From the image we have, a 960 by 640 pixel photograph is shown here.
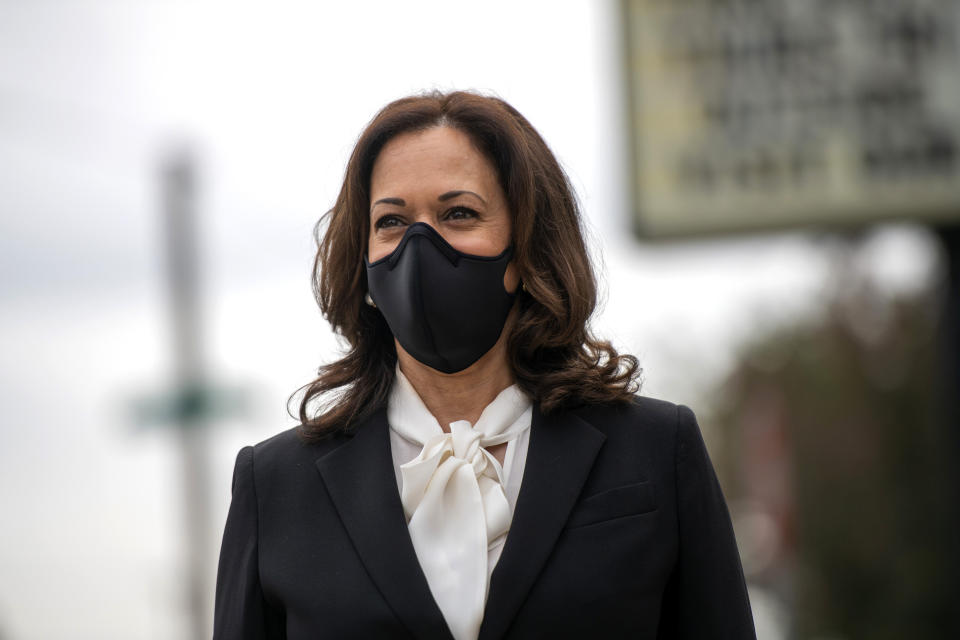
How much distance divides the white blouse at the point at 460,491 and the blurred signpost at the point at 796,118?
682cm

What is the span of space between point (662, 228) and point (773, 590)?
11.0 m

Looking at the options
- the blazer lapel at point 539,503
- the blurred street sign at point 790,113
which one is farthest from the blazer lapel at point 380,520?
the blurred street sign at point 790,113

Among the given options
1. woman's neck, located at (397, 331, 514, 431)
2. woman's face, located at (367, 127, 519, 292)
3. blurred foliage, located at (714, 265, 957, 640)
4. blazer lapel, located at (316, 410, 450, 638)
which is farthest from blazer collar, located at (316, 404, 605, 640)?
blurred foliage, located at (714, 265, 957, 640)

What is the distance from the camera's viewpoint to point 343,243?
2.88 m

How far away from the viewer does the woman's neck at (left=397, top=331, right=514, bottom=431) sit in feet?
9.17

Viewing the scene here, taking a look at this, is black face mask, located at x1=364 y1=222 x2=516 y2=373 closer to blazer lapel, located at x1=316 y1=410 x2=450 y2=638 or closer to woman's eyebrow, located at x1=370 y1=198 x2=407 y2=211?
woman's eyebrow, located at x1=370 y1=198 x2=407 y2=211

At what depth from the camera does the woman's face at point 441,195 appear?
269 centimetres

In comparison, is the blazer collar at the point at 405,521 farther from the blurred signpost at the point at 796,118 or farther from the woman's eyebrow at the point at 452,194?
the blurred signpost at the point at 796,118

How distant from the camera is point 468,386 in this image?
2797 millimetres

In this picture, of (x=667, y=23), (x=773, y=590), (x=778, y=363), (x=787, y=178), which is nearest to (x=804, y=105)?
(x=787, y=178)

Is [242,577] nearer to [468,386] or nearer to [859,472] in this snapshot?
[468,386]

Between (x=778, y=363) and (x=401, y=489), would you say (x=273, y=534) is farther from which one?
(x=778, y=363)

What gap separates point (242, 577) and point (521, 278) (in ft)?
2.74

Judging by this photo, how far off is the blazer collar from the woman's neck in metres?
0.11
